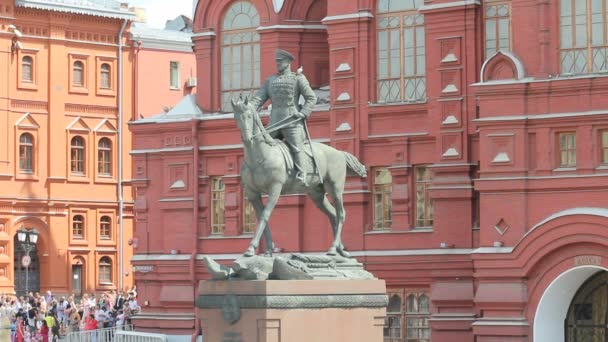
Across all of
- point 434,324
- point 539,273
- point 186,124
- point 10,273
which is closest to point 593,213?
point 539,273

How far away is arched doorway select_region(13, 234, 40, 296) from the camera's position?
81438 millimetres

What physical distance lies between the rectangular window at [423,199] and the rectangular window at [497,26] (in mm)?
4094

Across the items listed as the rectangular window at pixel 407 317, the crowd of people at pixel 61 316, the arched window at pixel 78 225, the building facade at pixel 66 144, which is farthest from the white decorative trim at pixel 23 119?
the rectangular window at pixel 407 317

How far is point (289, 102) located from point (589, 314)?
16.4 metres

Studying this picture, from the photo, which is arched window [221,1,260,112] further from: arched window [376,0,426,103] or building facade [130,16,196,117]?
building facade [130,16,196,117]

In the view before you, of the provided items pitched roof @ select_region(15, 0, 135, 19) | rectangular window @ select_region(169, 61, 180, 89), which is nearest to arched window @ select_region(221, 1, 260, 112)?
pitched roof @ select_region(15, 0, 135, 19)

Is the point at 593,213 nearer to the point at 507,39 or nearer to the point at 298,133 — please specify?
the point at 507,39

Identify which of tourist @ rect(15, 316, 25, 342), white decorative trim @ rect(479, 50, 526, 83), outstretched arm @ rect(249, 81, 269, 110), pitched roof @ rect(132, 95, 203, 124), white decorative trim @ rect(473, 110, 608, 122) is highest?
white decorative trim @ rect(479, 50, 526, 83)

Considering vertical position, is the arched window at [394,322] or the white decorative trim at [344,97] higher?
the white decorative trim at [344,97]

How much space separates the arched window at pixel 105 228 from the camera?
85188 mm

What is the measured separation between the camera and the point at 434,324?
52.3 metres

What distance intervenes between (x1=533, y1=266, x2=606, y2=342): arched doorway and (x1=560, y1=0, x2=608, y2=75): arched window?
5416 mm

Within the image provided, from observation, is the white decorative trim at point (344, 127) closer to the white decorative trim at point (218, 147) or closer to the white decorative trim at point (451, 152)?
the white decorative trim at point (451, 152)

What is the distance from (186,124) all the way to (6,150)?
946 inches
